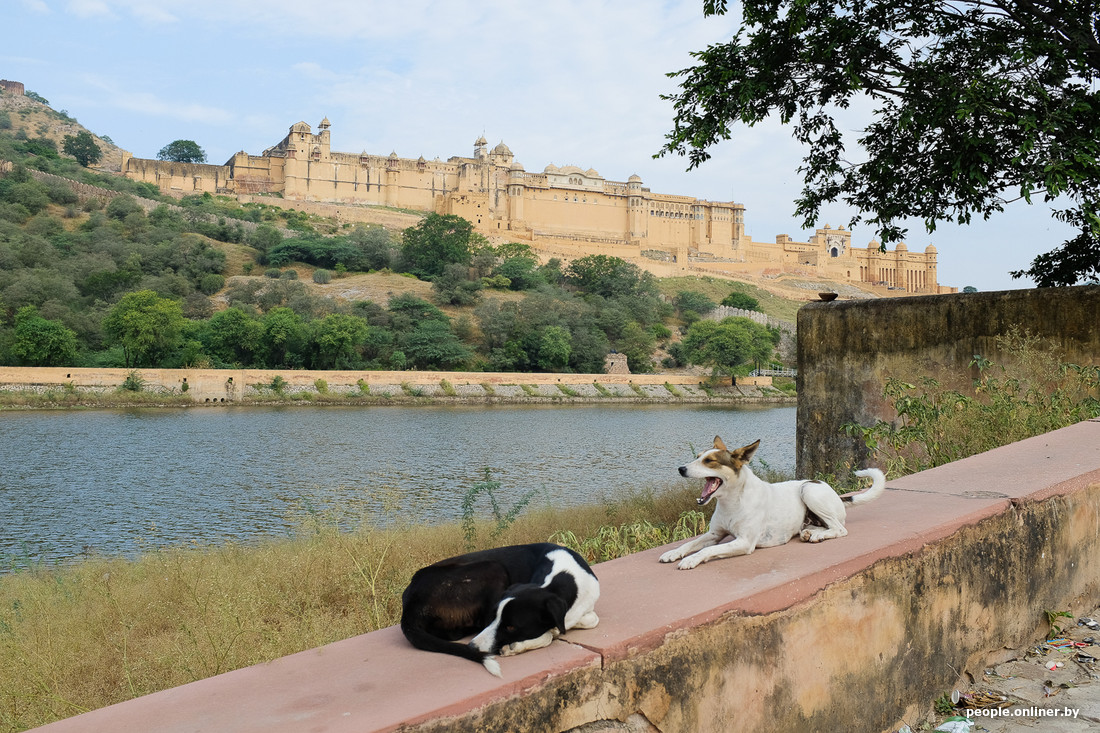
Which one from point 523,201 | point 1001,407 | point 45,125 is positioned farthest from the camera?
point 45,125

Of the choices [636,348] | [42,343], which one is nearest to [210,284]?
[42,343]

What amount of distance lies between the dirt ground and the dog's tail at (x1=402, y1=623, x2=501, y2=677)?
1302 mm

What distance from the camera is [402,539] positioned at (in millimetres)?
6078

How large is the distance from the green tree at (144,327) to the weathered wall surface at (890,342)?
31649 millimetres

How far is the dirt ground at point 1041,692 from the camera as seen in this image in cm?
209

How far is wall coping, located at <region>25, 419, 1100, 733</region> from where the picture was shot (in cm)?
137

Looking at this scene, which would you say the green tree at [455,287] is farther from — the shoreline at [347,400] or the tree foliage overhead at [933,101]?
the tree foliage overhead at [933,101]

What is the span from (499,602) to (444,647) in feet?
0.49

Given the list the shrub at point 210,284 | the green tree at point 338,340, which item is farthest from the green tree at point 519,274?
the green tree at point 338,340

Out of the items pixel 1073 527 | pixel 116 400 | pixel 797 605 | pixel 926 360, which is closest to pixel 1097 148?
pixel 926 360

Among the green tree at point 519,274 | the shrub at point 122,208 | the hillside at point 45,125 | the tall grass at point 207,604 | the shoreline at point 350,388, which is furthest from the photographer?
the hillside at point 45,125

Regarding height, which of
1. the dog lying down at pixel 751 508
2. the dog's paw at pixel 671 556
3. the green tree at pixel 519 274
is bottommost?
the dog's paw at pixel 671 556

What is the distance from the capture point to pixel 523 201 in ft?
228

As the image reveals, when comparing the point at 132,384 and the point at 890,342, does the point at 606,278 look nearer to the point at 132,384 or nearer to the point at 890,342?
the point at 132,384
